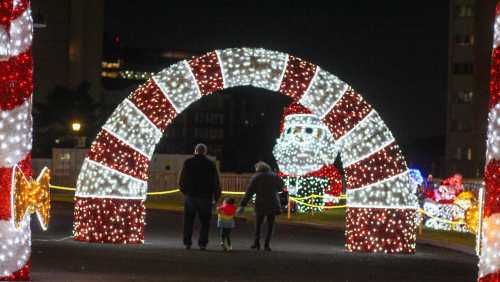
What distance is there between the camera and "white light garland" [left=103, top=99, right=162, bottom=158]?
774 inches

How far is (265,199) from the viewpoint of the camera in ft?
63.6

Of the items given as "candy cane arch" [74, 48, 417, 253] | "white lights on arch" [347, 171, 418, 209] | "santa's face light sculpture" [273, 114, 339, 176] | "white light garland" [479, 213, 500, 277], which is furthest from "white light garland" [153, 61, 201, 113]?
"santa's face light sculpture" [273, 114, 339, 176]

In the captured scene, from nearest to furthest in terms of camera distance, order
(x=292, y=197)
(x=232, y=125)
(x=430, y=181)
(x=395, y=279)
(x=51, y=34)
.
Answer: (x=395, y=279) < (x=292, y=197) < (x=430, y=181) < (x=51, y=34) < (x=232, y=125)

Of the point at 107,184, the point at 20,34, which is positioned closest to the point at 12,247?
the point at 20,34

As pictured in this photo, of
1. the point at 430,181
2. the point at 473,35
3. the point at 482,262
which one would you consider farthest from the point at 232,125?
the point at 482,262

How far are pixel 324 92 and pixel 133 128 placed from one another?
3.31 meters

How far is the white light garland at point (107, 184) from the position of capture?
1953 cm

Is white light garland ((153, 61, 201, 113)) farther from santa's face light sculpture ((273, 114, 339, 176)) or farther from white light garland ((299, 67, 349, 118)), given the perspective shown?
santa's face light sculpture ((273, 114, 339, 176))

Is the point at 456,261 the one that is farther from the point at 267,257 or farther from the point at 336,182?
the point at 336,182

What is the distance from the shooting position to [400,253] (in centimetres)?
1930

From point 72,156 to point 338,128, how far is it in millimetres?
27916

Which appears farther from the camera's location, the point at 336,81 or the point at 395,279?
the point at 336,81

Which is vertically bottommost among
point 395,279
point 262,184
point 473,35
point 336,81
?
point 395,279

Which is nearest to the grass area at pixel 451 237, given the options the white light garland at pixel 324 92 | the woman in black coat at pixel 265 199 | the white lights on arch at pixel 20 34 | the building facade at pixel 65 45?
the white light garland at pixel 324 92
